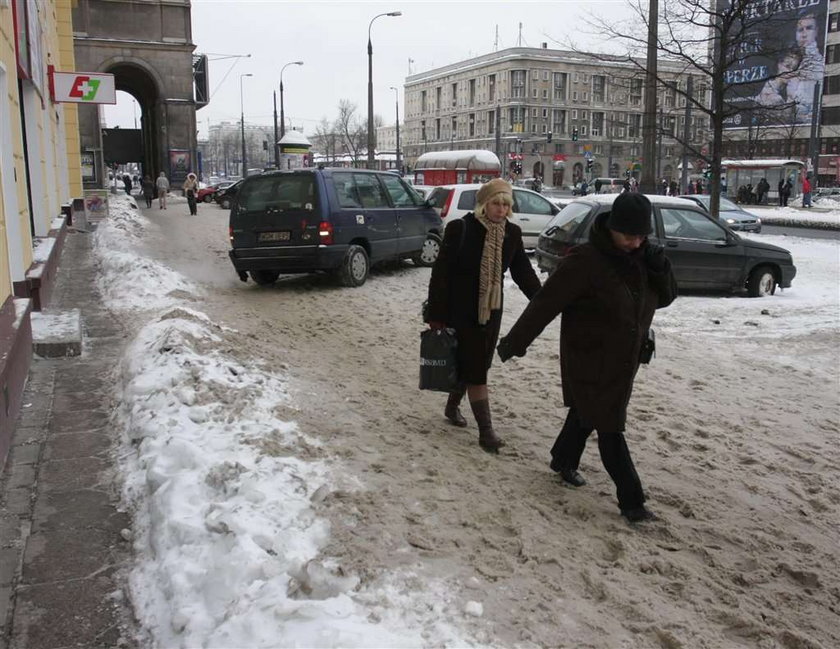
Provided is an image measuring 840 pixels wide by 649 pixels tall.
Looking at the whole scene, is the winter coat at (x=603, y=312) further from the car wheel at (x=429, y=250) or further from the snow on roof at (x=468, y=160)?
the snow on roof at (x=468, y=160)

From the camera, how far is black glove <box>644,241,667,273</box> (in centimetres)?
401

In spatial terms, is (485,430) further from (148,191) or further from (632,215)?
(148,191)

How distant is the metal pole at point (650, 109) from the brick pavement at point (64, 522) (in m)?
14.9

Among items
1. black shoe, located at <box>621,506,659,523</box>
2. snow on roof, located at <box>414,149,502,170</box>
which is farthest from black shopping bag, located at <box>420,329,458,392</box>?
snow on roof, located at <box>414,149,502,170</box>

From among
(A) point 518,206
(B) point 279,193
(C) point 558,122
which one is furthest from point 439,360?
Answer: (C) point 558,122

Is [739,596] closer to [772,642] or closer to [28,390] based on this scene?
[772,642]

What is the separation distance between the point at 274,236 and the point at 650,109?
36.1 feet

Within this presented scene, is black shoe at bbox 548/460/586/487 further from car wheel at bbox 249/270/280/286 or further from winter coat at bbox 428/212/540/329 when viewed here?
car wheel at bbox 249/270/280/286

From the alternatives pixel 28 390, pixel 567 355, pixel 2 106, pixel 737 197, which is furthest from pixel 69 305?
pixel 737 197

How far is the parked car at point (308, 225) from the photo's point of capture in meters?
11.6

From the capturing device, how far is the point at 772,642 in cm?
316

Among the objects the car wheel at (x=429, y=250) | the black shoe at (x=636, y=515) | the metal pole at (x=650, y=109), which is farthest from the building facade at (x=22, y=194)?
the metal pole at (x=650, y=109)

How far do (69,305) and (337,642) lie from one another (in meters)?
8.45

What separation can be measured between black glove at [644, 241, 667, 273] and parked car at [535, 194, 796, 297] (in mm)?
7670
